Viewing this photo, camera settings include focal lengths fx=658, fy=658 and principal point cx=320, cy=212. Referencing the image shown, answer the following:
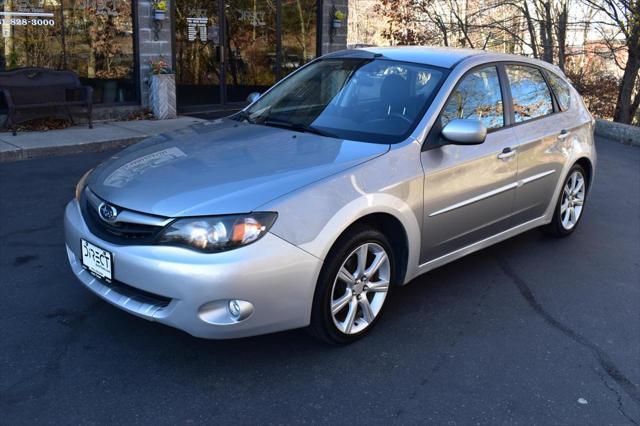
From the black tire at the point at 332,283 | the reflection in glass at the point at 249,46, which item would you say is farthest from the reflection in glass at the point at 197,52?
the black tire at the point at 332,283

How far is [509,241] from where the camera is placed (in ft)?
18.6

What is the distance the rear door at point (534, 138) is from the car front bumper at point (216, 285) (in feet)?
7.26

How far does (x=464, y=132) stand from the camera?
390 centimetres

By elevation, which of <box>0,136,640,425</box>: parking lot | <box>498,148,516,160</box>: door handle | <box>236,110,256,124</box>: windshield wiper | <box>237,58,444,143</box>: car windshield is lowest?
<box>0,136,640,425</box>: parking lot

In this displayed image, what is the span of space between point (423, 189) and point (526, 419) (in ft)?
4.68

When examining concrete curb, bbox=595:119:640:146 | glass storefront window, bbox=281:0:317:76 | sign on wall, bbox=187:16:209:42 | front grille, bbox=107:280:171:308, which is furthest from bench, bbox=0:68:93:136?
concrete curb, bbox=595:119:640:146

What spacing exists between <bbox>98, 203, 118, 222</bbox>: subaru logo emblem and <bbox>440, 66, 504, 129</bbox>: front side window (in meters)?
2.07

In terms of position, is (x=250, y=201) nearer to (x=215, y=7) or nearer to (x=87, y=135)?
(x=87, y=135)

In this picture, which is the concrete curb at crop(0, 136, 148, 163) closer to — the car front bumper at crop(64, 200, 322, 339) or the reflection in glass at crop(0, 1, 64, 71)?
the reflection in glass at crop(0, 1, 64, 71)

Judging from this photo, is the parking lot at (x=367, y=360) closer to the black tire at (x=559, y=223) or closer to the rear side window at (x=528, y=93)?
the black tire at (x=559, y=223)

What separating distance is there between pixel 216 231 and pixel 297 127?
1380mm

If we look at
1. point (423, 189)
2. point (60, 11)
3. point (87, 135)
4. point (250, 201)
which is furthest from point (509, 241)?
point (60, 11)

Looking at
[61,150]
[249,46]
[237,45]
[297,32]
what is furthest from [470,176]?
[297,32]

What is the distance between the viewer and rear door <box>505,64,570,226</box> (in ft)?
15.8
